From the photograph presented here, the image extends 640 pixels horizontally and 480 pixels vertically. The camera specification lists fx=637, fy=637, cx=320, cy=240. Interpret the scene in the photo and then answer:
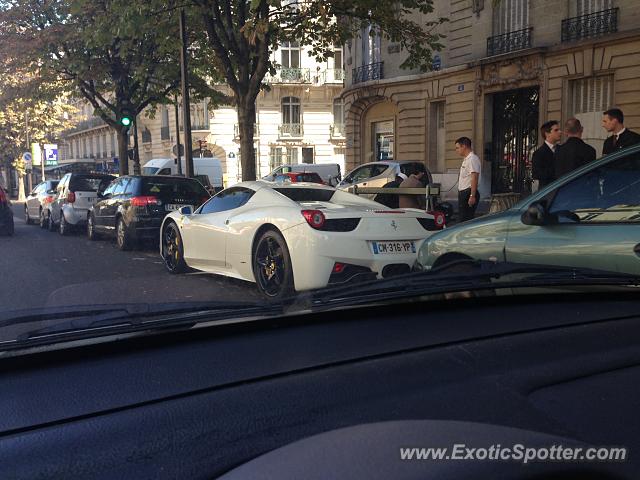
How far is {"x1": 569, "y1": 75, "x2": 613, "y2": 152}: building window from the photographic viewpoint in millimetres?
19062

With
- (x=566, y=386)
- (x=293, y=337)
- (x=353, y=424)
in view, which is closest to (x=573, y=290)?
(x=566, y=386)

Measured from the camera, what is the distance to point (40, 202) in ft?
61.1

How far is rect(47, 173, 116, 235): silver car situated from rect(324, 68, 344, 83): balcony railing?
32.7 metres

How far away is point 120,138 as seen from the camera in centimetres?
2364

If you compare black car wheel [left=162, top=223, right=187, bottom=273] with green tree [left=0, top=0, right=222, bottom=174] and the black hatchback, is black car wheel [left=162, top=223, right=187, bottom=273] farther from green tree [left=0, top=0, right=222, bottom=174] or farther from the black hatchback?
green tree [left=0, top=0, right=222, bottom=174]

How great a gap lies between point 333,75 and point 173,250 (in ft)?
135

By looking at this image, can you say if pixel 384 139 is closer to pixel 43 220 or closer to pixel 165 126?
pixel 43 220

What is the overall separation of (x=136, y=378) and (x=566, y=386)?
1.15 metres

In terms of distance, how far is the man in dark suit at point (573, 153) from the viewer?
7.86m

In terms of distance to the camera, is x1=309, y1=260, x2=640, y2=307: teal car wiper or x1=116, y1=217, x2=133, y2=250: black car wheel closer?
x1=309, y1=260, x2=640, y2=307: teal car wiper

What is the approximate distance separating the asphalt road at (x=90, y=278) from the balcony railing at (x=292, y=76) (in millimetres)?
34255

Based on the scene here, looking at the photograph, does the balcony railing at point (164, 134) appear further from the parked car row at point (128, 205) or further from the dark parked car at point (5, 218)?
the dark parked car at point (5, 218)

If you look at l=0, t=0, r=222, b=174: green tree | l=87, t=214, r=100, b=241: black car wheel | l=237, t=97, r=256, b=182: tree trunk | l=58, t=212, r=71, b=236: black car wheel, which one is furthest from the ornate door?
l=58, t=212, r=71, b=236: black car wheel

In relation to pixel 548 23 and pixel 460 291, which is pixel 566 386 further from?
pixel 548 23
